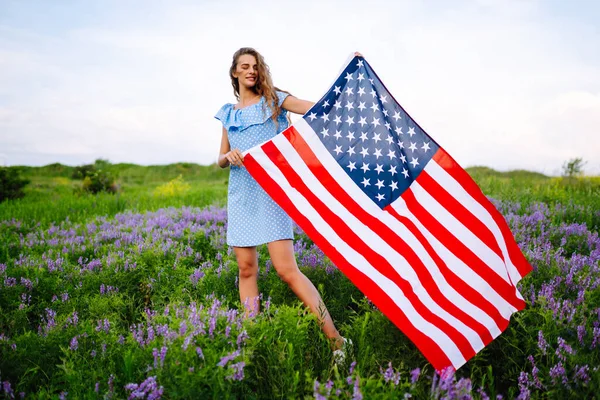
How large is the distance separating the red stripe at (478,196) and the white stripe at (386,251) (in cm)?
64

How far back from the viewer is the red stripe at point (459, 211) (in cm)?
370

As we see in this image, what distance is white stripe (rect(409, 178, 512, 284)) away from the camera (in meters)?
3.64

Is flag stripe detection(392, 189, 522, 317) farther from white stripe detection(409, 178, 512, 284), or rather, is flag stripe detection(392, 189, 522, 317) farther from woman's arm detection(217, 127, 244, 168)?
woman's arm detection(217, 127, 244, 168)

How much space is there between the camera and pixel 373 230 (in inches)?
140

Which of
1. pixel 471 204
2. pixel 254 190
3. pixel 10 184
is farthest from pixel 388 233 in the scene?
pixel 10 184

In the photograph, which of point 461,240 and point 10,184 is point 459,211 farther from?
point 10,184

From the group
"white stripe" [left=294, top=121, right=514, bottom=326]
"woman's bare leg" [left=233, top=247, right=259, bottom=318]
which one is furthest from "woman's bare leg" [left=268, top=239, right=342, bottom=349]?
"white stripe" [left=294, top=121, right=514, bottom=326]

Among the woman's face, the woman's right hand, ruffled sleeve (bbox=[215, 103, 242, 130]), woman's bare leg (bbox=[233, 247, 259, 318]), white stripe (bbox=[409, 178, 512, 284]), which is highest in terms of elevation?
the woman's face

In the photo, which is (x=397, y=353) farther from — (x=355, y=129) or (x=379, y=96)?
(x=379, y=96)

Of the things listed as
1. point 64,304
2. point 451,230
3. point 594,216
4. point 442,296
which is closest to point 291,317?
point 442,296

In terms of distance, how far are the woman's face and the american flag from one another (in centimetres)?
78

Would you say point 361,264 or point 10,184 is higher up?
point 10,184

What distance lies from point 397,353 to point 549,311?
50.1 inches

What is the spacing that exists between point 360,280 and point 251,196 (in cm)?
130
